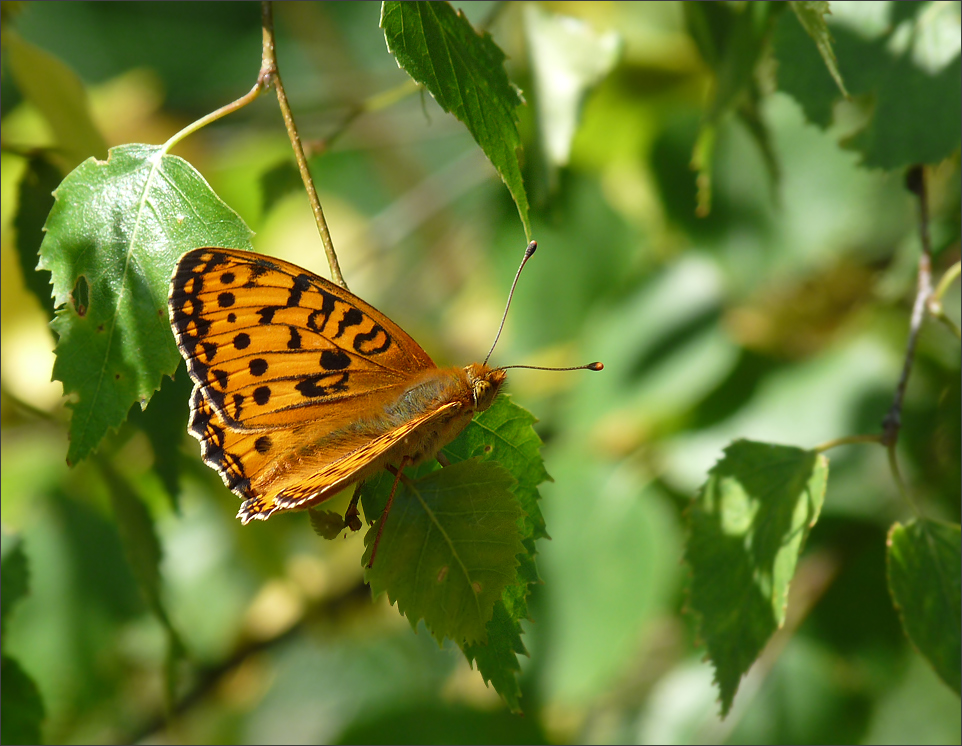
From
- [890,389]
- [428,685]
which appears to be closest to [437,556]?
[890,389]

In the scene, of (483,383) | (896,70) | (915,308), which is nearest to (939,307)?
(915,308)

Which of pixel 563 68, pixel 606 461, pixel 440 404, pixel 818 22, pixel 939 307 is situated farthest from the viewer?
pixel 606 461

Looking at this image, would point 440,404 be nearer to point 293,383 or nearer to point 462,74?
point 293,383

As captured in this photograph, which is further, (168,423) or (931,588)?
(168,423)

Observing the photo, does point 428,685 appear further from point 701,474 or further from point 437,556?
point 437,556

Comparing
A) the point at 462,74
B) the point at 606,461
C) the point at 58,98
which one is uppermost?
the point at 58,98

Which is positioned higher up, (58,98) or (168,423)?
(58,98)

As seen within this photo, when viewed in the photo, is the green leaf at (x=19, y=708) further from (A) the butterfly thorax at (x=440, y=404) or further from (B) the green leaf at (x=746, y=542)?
(B) the green leaf at (x=746, y=542)
